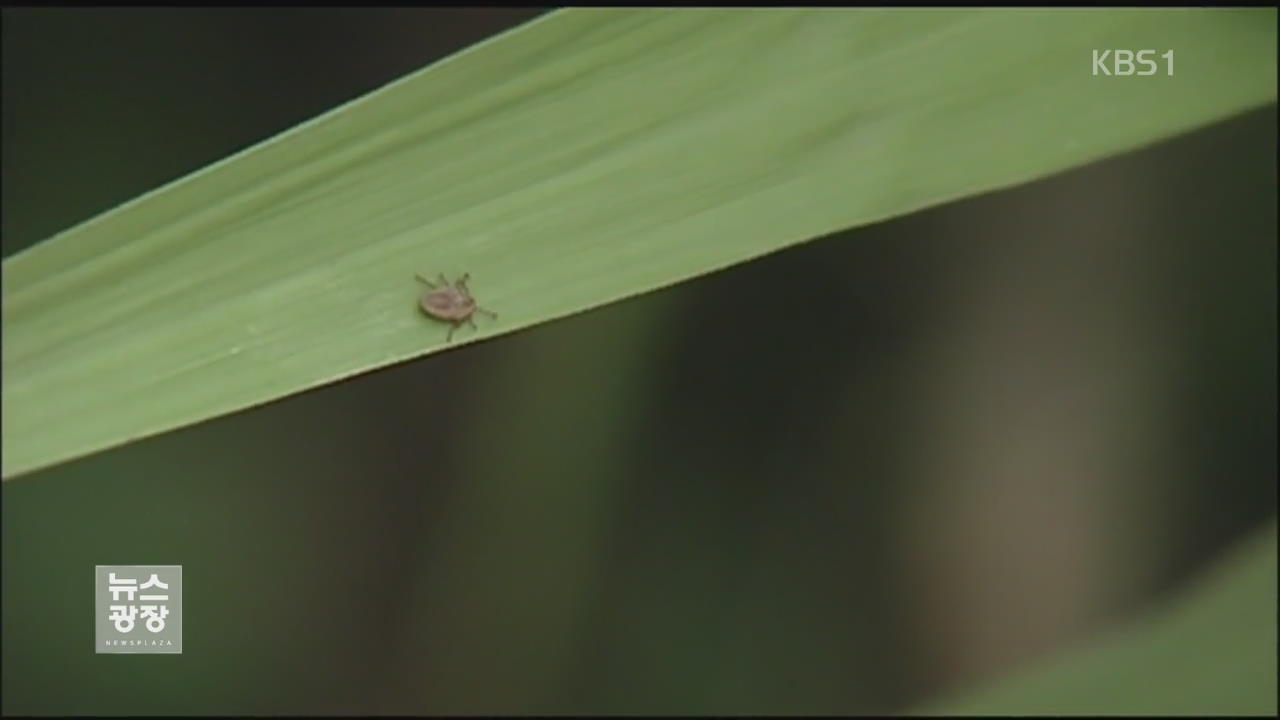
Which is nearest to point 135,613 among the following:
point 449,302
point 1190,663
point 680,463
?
point 449,302

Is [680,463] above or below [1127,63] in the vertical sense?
below

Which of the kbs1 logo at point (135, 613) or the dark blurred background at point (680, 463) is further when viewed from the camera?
the dark blurred background at point (680, 463)

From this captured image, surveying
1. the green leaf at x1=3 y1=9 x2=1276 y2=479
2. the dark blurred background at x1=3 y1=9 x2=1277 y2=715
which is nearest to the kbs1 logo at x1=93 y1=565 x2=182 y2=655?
the green leaf at x1=3 y1=9 x2=1276 y2=479

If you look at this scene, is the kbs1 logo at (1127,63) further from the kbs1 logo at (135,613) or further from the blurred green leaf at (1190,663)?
the kbs1 logo at (135,613)

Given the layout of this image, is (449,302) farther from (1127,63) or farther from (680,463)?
(680,463)

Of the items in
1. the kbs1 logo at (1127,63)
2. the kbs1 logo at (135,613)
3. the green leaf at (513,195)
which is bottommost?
the kbs1 logo at (135,613)

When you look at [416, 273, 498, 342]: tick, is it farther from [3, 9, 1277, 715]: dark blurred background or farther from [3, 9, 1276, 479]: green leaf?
[3, 9, 1277, 715]: dark blurred background

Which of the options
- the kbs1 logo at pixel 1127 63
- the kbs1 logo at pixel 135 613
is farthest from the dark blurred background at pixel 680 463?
the kbs1 logo at pixel 1127 63
